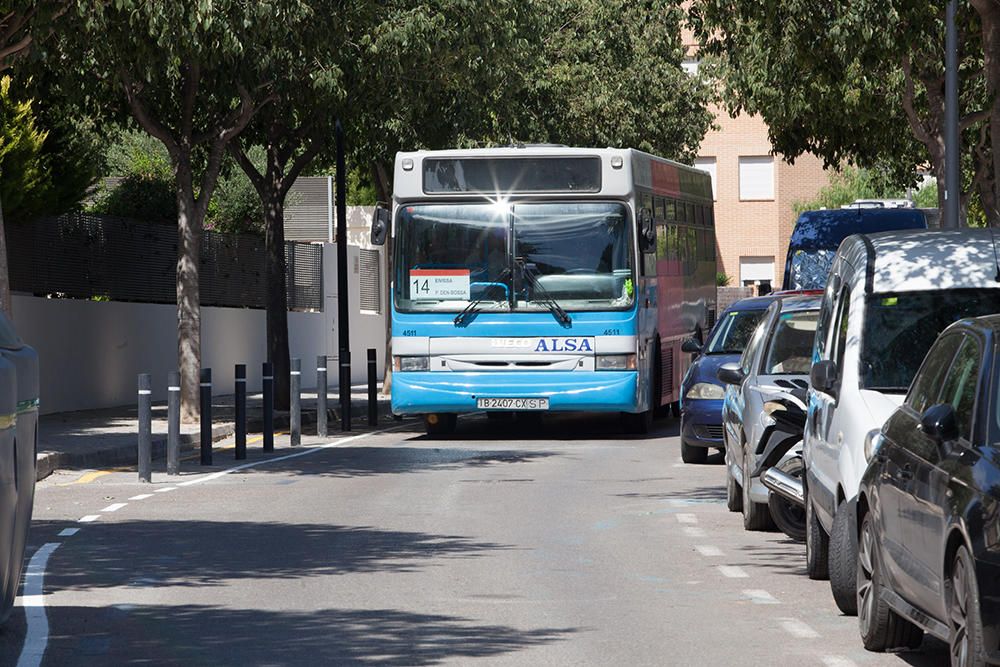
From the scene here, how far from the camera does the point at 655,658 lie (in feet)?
28.4

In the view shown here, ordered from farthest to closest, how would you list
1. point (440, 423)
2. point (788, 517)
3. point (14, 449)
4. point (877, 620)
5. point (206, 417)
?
point (440, 423) → point (206, 417) → point (788, 517) → point (877, 620) → point (14, 449)

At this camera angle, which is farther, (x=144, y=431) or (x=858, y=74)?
(x=858, y=74)

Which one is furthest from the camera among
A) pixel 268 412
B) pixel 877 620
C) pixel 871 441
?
pixel 268 412

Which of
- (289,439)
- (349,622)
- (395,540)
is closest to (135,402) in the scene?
(289,439)

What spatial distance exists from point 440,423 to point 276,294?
21.5 feet

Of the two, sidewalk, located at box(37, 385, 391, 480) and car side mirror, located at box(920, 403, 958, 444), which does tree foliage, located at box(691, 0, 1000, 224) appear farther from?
car side mirror, located at box(920, 403, 958, 444)

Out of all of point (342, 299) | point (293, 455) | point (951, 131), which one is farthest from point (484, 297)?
point (342, 299)

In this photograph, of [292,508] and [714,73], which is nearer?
[292,508]

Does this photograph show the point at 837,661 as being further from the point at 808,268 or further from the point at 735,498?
the point at 808,268

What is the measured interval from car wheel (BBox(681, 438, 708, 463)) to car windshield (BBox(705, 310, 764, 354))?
3.45 feet

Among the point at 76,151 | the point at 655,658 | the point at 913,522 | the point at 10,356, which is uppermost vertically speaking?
the point at 76,151

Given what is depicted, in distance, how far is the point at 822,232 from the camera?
34688 millimetres

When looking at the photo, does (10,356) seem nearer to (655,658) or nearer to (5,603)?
(5,603)

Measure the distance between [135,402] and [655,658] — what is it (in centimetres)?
2528
